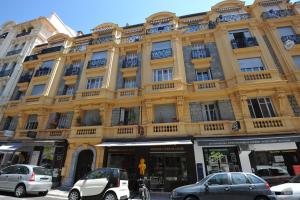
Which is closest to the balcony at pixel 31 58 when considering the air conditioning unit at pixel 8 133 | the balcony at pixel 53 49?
the balcony at pixel 53 49

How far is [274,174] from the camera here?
10.1 metres

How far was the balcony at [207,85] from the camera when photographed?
13.2 metres

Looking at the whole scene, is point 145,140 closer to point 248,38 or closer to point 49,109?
point 49,109

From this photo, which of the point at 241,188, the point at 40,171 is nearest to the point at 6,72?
the point at 40,171

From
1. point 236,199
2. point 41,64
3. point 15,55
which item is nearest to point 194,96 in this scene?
point 236,199

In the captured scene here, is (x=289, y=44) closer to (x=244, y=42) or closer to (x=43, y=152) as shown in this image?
(x=244, y=42)

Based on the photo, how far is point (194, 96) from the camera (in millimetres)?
13352

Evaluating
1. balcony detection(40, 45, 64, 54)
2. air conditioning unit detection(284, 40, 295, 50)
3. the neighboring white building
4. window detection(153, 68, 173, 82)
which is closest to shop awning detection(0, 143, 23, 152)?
the neighboring white building

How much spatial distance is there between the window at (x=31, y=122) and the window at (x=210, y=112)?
14.8 metres

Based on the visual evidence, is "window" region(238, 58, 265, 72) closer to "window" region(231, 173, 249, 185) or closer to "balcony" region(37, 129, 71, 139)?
"window" region(231, 173, 249, 185)

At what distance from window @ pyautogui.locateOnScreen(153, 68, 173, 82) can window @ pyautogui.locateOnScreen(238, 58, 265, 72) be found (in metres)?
5.42

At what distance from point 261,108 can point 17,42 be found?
28.9 meters

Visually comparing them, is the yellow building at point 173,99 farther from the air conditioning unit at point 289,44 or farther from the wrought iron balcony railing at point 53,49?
the wrought iron balcony railing at point 53,49

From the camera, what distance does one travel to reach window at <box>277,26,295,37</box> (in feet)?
47.7
